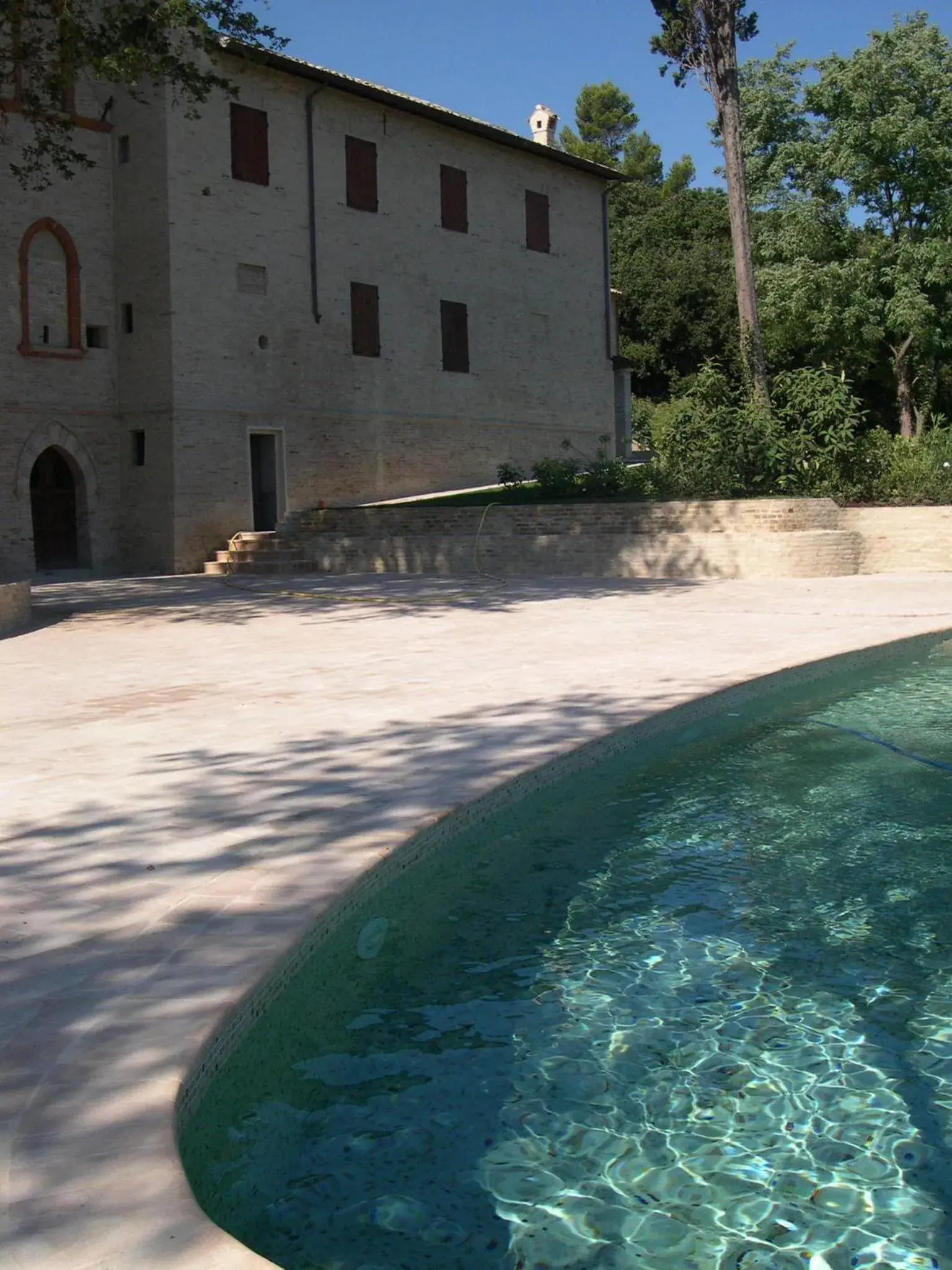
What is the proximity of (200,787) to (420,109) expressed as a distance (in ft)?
74.4

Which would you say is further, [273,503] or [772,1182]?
[273,503]

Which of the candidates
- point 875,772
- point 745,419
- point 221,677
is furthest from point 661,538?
point 875,772

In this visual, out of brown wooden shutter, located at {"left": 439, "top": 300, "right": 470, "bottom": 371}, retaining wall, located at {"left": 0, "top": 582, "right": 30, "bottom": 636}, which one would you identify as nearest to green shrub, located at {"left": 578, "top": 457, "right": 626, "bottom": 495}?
brown wooden shutter, located at {"left": 439, "top": 300, "right": 470, "bottom": 371}

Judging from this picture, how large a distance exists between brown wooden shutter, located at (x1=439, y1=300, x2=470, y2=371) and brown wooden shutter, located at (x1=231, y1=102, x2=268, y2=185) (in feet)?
16.2

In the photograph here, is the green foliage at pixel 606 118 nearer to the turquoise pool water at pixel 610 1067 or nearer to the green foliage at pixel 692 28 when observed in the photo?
the green foliage at pixel 692 28

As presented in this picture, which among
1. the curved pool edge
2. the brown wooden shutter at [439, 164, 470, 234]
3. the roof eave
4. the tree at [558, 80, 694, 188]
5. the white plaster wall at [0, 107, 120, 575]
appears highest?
the tree at [558, 80, 694, 188]

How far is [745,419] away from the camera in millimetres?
19266

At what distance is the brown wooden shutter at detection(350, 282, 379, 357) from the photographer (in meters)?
24.9

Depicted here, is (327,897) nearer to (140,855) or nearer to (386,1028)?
(386,1028)

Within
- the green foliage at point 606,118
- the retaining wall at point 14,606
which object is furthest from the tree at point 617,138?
the retaining wall at point 14,606

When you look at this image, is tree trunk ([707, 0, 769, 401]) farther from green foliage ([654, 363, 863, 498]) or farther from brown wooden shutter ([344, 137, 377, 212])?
brown wooden shutter ([344, 137, 377, 212])

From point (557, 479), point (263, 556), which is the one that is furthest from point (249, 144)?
point (557, 479)

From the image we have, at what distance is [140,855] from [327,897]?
0.90 metres

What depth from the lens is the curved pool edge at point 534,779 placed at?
10.0ft
